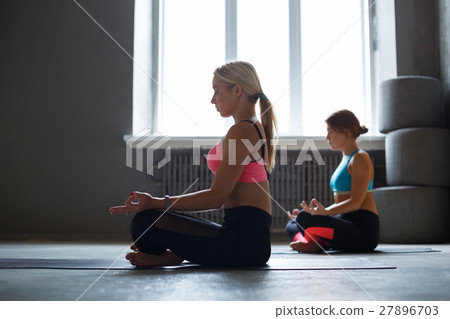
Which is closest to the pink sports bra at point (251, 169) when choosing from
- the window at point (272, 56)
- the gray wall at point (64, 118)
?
the gray wall at point (64, 118)

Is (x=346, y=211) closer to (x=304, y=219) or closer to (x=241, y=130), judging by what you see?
(x=304, y=219)

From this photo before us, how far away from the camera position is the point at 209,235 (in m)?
1.44

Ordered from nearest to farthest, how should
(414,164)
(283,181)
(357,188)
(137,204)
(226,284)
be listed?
1. (226,284)
2. (137,204)
3. (357,188)
4. (414,164)
5. (283,181)

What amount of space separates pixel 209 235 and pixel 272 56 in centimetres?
307

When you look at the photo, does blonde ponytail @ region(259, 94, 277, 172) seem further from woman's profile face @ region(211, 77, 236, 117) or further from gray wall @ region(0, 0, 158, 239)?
gray wall @ region(0, 0, 158, 239)

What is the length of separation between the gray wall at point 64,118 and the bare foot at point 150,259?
2228mm

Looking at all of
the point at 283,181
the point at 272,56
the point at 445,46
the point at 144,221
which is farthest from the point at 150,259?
the point at 445,46

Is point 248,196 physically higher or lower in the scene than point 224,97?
lower

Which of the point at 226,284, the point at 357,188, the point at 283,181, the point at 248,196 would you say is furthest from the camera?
the point at 283,181

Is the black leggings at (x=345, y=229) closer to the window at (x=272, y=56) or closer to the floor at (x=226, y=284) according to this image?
the floor at (x=226, y=284)

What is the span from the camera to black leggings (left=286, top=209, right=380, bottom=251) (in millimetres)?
2371

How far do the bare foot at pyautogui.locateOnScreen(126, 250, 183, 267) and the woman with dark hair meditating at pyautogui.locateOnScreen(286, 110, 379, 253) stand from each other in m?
0.92

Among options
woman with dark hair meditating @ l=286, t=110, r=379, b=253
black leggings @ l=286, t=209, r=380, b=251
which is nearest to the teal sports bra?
woman with dark hair meditating @ l=286, t=110, r=379, b=253
